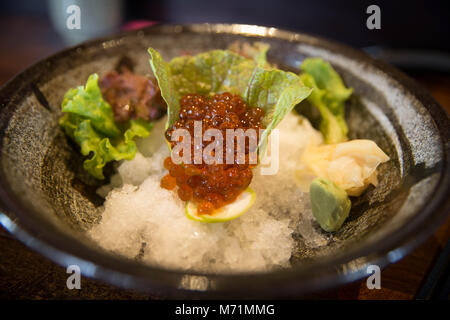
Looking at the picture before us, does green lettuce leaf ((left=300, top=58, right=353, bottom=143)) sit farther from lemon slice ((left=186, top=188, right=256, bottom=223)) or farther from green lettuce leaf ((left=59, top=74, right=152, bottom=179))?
green lettuce leaf ((left=59, top=74, right=152, bottom=179))

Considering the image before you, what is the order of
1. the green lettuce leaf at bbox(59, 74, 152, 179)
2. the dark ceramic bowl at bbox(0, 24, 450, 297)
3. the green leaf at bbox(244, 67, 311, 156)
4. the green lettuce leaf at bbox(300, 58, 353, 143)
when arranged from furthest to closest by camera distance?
the green lettuce leaf at bbox(300, 58, 353, 143), the green lettuce leaf at bbox(59, 74, 152, 179), the green leaf at bbox(244, 67, 311, 156), the dark ceramic bowl at bbox(0, 24, 450, 297)

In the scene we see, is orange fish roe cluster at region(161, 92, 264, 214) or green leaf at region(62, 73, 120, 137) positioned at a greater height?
green leaf at region(62, 73, 120, 137)

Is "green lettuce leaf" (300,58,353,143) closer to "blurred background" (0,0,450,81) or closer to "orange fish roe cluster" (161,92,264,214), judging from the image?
"orange fish roe cluster" (161,92,264,214)

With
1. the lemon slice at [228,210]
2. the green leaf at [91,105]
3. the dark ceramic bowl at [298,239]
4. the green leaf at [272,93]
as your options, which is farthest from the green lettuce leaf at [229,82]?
the dark ceramic bowl at [298,239]

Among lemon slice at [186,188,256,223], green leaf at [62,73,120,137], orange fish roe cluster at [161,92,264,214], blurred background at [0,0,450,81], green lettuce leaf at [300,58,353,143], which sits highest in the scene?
blurred background at [0,0,450,81]

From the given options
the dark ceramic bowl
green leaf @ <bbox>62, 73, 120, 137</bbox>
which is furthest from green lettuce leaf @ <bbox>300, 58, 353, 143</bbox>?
green leaf @ <bbox>62, 73, 120, 137</bbox>

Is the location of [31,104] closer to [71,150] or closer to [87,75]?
[71,150]

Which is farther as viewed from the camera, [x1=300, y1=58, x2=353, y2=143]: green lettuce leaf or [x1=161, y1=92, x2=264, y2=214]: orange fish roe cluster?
[x1=300, y1=58, x2=353, y2=143]: green lettuce leaf

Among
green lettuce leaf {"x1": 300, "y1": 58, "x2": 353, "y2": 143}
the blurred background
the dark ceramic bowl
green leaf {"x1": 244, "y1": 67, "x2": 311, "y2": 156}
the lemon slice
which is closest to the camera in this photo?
the dark ceramic bowl
